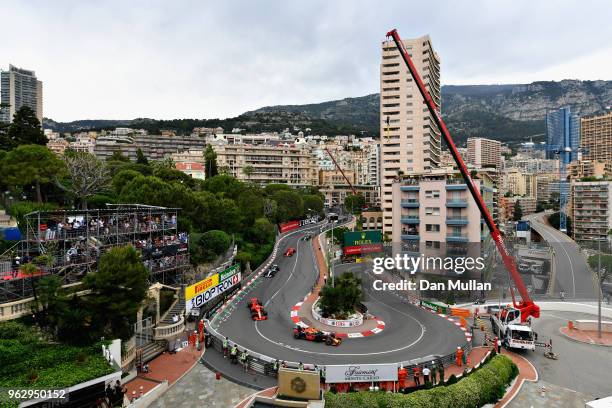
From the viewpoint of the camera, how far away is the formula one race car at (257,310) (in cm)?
3297

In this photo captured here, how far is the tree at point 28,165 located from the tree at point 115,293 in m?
22.6

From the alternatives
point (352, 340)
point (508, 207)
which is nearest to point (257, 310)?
point (352, 340)

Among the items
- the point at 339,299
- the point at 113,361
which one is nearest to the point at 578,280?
the point at 339,299

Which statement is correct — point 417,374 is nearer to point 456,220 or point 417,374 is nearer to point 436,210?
point 456,220

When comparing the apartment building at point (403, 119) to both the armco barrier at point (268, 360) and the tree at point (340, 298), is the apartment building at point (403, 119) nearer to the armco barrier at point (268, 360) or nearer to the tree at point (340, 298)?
the tree at point (340, 298)

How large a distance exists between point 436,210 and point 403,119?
48943 millimetres

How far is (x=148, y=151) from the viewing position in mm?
156750

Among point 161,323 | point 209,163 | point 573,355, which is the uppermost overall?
point 209,163

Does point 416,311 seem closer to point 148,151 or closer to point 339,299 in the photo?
point 339,299

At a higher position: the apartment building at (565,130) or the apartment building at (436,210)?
the apartment building at (565,130)

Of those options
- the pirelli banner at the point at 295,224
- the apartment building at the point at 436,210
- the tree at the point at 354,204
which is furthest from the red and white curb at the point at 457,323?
the tree at the point at 354,204

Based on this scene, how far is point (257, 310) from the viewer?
33.6 meters

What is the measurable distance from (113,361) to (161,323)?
7.96 m

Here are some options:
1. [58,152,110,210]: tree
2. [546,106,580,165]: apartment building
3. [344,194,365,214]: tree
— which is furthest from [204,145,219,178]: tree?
[546,106,580,165]: apartment building
